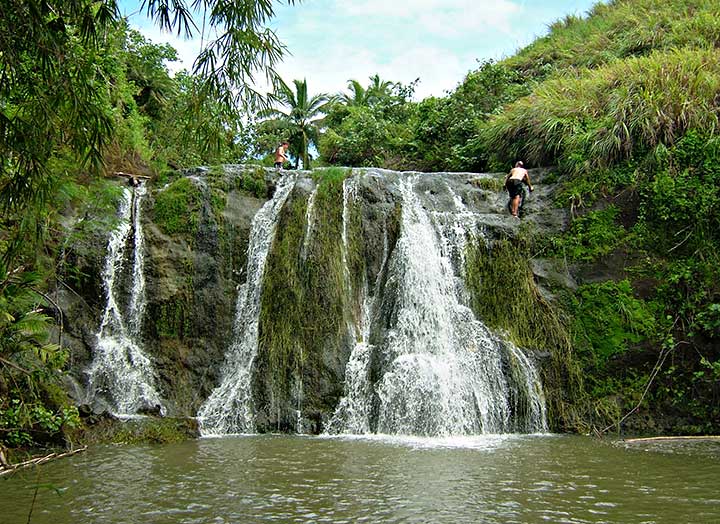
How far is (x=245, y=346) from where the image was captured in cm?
999

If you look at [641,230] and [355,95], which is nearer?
[641,230]

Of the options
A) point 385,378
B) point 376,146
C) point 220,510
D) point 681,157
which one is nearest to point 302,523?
point 220,510

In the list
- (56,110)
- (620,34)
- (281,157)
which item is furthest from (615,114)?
(56,110)

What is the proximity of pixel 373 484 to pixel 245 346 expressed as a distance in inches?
202

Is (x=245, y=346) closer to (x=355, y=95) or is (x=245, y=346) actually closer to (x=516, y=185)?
(x=516, y=185)

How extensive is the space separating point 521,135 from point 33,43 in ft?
36.3

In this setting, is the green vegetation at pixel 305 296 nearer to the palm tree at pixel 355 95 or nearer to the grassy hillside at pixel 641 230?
the grassy hillside at pixel 641 230

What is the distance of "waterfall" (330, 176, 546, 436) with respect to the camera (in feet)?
29.1

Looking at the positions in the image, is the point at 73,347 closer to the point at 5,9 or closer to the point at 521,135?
the point at 5,9

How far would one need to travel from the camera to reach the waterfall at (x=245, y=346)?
9.14m

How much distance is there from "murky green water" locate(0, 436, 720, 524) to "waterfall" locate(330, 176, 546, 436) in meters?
1.34

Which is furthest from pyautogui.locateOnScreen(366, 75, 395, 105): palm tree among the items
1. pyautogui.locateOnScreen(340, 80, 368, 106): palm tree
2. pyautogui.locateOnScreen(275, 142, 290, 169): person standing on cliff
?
pyautogui.locateOnScreen(275, 142, 290, 169): person standing on cliff

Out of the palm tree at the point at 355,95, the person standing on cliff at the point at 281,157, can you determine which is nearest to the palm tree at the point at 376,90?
the palm tree at the point at 355,95

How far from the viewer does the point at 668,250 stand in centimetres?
1036
